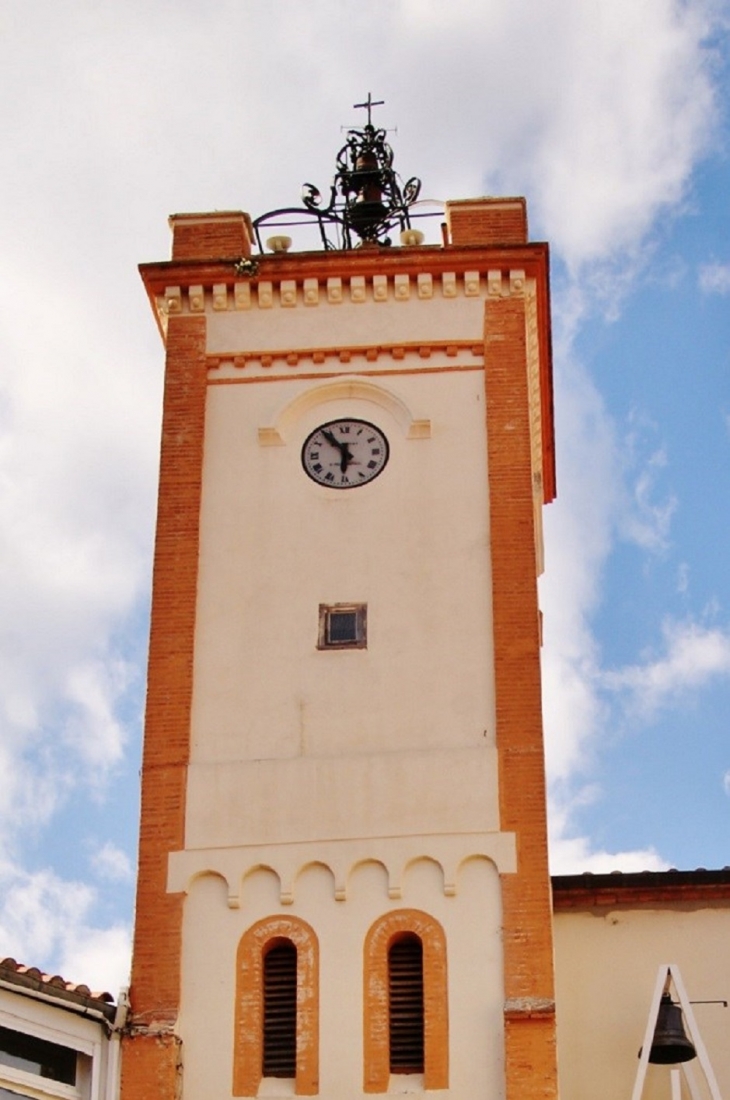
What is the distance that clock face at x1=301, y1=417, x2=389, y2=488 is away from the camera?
79.5 feet

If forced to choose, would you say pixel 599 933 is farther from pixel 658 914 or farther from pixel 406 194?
pixel 406 194

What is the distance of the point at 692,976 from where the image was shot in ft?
72.6

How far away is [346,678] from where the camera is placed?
22.8 metres

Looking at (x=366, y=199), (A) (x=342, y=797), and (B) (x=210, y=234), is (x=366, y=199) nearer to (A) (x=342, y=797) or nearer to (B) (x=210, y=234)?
(B) (x=210, y=234)

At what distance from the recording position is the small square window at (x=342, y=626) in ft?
75.4

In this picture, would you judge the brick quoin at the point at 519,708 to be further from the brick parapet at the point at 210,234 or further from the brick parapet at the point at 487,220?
the brick parapet at the point at 210,234

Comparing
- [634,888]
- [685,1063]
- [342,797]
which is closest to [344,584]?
[342,797]

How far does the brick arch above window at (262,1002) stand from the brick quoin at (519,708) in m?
1.89

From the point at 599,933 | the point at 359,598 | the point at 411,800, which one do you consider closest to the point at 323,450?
the point at 359,598

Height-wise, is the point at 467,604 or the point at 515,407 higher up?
the point at 515,407

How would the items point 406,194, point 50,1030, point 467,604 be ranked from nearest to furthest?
point 50,1030 → point 467,604 → point 406,194

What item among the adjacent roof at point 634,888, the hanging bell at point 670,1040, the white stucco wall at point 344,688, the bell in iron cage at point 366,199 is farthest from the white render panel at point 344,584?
the bell in iron cage at point 366,199

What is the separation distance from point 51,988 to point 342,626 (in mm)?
5327

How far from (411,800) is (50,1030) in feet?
14.3
